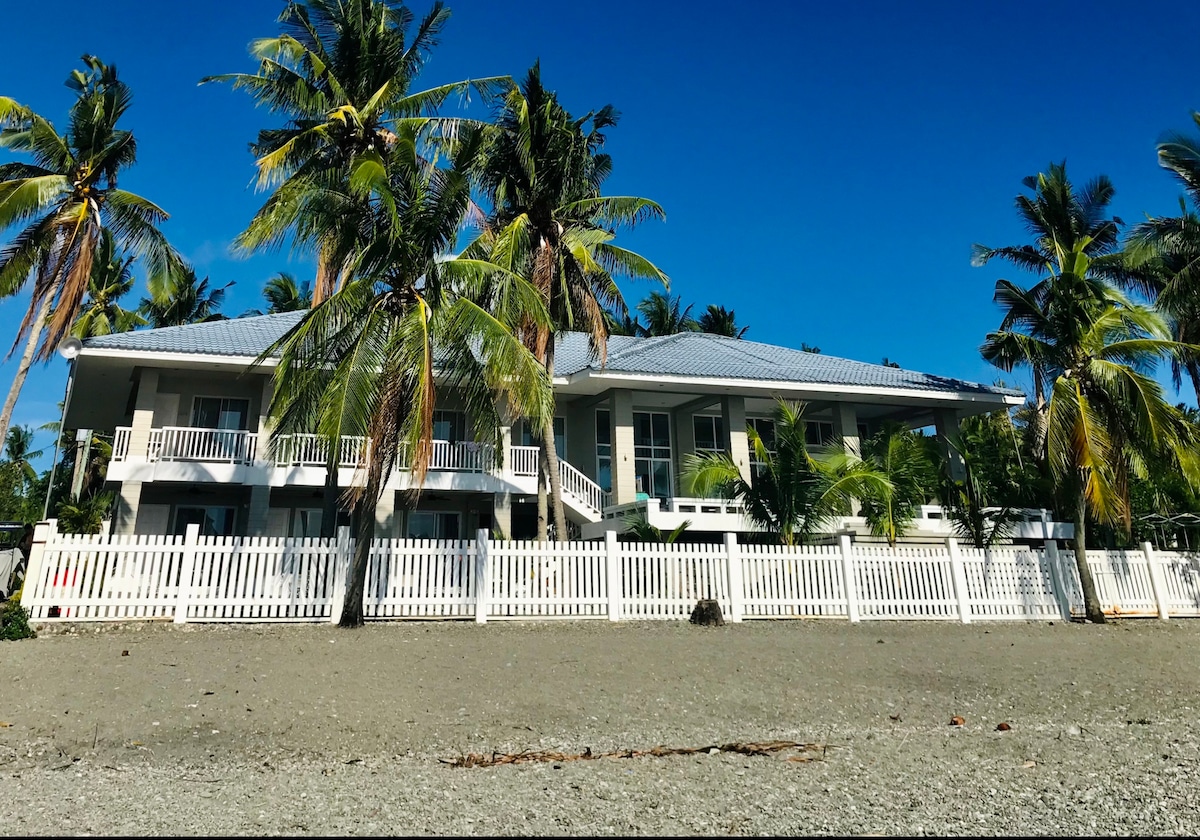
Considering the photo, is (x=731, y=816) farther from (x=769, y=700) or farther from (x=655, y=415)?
(x=655, y=415)

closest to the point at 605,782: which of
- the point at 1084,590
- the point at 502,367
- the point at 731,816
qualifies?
the point at 731,816

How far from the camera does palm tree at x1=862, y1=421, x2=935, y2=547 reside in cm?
1559

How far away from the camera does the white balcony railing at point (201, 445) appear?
57.9ft

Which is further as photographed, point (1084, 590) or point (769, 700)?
point (1084, 590)

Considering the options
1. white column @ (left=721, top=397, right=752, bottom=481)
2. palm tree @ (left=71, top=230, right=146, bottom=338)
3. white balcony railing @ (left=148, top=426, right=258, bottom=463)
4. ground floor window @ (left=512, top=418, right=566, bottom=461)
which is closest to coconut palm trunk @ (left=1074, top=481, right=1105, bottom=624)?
white column @ (left=721, top=397, right=752, bottom=481)

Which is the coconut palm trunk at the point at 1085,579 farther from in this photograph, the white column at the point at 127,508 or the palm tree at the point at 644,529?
the white column at the point at 127,508

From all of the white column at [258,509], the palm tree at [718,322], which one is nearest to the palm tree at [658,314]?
the palm tree at [718,322]

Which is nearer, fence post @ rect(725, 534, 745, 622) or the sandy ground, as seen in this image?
the sandy ground

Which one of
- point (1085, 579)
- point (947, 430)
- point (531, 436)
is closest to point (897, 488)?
point (1085, 579)

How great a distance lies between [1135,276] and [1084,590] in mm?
12716

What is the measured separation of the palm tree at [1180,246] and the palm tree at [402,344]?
16.6m

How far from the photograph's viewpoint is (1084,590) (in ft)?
47.4

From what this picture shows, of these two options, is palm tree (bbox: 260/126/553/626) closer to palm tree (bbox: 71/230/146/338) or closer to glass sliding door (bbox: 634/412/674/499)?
glass sliding door (bbox: 634/412/674/499)

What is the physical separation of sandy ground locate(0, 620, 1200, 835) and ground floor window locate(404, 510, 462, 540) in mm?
9799
